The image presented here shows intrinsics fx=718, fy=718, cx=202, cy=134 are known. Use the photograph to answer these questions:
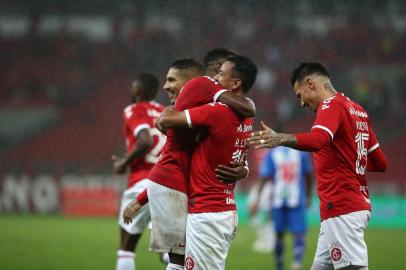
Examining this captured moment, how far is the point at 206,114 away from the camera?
207 inches

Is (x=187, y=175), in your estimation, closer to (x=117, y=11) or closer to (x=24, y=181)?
(x=24, y=181)

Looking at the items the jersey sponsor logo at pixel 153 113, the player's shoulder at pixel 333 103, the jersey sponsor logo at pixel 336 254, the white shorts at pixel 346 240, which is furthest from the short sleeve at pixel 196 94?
the jersey sponsor logo at pixel 153 113

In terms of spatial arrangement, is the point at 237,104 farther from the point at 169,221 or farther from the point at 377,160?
the point at 377,160

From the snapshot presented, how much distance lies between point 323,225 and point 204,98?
1605 mm

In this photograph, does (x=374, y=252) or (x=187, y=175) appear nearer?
(x=187, y=175)

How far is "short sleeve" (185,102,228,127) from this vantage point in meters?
5.22

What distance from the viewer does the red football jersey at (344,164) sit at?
5.93 metres

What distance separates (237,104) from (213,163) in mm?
487

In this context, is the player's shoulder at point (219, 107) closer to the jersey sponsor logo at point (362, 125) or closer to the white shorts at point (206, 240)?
the white shorts at point (206, 240)

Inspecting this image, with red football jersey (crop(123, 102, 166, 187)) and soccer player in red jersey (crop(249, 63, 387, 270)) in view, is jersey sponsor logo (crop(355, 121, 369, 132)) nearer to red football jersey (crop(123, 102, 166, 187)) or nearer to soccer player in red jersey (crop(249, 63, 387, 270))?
soccer player in red jersey (crop(249, 63, 387, 270))

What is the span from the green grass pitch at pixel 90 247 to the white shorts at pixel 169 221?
5.12m

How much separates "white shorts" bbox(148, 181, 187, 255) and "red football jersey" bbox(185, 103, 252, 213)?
11 cm

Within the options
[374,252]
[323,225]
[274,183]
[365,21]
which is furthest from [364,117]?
[365,21]

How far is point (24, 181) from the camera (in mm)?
22359
